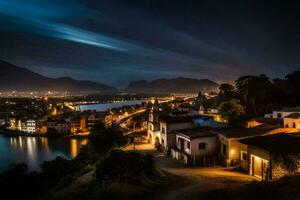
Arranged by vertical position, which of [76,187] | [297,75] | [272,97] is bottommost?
[76,187]

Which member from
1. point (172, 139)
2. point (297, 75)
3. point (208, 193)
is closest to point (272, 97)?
point (297, 75)

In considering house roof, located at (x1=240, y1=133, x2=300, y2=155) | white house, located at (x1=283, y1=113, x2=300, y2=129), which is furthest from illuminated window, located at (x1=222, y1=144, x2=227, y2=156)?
white house, located at (x1=283, y1=113, x2=300, y2=129)

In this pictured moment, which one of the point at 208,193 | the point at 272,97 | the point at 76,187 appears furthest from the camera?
the point at 272,97

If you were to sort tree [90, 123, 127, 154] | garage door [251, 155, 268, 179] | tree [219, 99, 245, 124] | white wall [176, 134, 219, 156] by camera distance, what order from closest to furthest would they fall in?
garage door [251, 155, 268, 179], white wall [176, 134, 219, 156], tree [90, 123, 127, 154], tree [219, 99, 245, 124]

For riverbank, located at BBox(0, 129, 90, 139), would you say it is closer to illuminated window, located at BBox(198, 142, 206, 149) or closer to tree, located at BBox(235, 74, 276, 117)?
tree, located at BBox(235, 74, 276, 117)

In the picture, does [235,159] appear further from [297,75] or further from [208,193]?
[297,75]

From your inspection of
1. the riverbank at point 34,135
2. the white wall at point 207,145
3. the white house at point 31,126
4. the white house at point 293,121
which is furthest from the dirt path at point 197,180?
the white house at point 31,126

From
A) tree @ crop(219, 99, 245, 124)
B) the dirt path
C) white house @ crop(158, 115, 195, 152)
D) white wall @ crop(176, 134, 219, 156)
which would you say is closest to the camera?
the dirt path

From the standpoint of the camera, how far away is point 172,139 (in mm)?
19109

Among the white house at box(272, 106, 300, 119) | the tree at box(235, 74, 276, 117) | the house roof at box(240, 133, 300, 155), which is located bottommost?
the house roof at box(240, 133, 300, 155)

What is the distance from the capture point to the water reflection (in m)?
35.2

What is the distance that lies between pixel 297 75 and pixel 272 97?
5.30 meters

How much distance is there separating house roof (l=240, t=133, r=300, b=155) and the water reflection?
25.8 metres

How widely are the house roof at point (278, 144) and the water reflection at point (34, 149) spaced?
84.5ft
